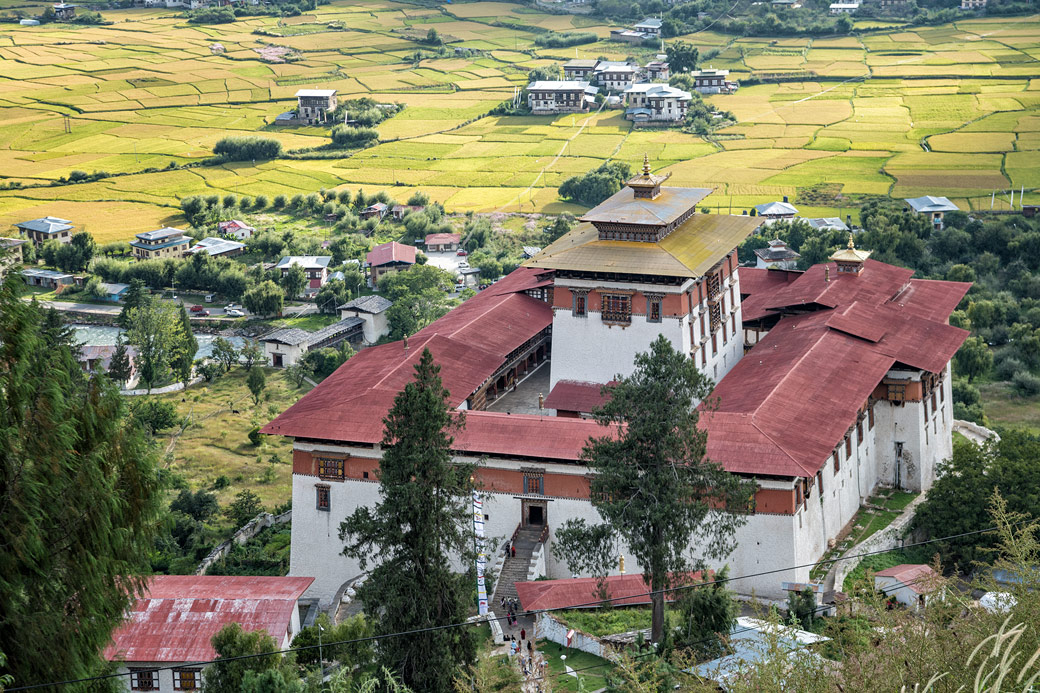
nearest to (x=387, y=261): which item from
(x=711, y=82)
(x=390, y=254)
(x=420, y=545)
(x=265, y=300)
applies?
(x=390, y=254)

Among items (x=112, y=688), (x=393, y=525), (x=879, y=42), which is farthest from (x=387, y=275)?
(x=879, y=42)

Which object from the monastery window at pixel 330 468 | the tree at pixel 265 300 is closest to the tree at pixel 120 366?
the tree at pixel 265 300

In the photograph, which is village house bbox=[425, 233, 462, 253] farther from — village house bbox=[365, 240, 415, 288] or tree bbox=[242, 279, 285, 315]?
tree bbox=[242, 279, 285, 315]

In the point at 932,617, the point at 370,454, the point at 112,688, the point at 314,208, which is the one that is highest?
the point at 932,617

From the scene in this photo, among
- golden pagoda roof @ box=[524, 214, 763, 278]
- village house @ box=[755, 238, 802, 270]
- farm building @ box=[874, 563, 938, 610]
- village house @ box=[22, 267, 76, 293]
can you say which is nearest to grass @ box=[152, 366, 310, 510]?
golden pagoda roof @ box=[524, 214, 763, 278]

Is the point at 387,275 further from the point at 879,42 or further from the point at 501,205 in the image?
the point at 879,42

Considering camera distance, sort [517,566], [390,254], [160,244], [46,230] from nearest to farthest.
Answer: [517,566]
[390,254]
[160,244]
[46,230]

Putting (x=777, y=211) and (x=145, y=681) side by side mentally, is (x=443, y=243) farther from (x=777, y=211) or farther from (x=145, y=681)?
(x=145, y=681)

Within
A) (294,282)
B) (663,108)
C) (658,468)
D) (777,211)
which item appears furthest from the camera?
(663,108)
